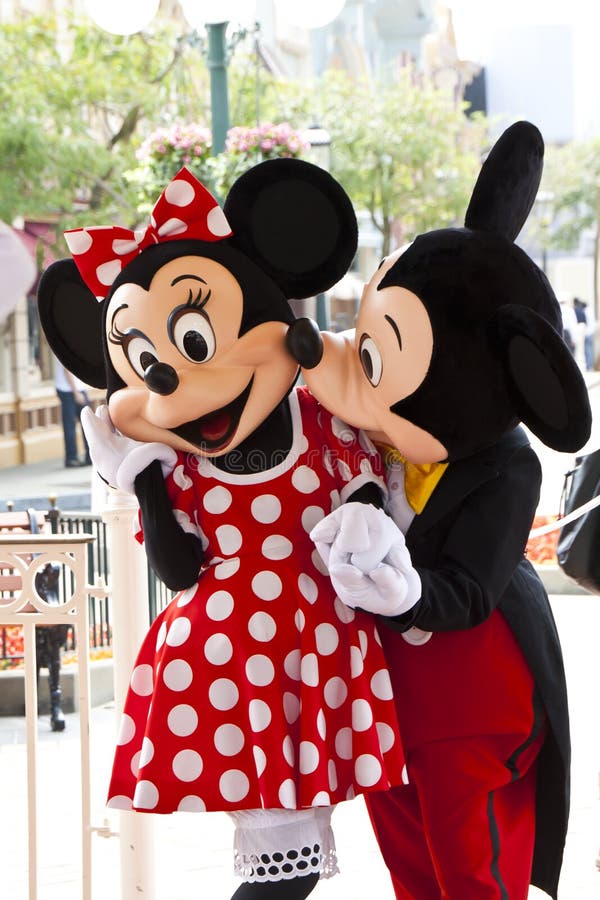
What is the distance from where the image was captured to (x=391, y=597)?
→ 209 cm

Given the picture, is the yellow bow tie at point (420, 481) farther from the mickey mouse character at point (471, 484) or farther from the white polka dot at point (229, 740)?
the white polka dot at point (229, 740)

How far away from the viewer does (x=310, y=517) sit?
2303 millimetres

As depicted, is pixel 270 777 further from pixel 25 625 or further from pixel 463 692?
pixel 25 625

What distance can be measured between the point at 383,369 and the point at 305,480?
0.83 ft

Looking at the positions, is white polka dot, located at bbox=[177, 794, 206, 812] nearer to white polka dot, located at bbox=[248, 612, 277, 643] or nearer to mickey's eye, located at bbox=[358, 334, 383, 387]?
white polka dot, located at bbox=[248, 612, 277, 643]

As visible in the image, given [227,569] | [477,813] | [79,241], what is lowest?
[477,813]

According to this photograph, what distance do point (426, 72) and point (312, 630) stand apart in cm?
4380

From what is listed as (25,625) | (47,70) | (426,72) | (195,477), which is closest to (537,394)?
(195,477)

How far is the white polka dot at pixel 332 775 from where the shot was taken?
2182 millimetres

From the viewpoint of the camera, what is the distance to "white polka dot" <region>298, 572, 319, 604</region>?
7.37ft

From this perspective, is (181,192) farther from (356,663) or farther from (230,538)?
(356,663)

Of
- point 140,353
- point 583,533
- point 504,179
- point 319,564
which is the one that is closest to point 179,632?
point 319,564

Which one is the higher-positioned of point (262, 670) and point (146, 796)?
point (262, 670)

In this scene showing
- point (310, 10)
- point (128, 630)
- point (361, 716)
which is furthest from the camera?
point (310, 10)
